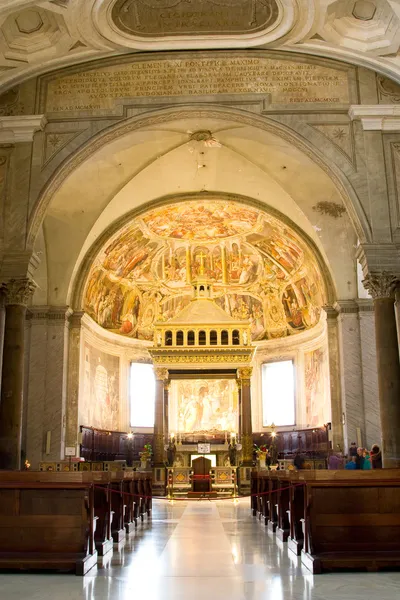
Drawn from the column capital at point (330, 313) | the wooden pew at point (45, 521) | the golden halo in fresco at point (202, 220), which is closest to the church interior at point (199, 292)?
the wooden pew at point (45, 521)

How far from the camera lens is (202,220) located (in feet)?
88.8

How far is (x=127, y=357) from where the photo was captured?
30.2m

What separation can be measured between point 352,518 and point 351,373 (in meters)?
14.2

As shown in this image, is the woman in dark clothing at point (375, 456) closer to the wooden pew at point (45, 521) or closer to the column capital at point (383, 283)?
the column capital at point (383, 283)

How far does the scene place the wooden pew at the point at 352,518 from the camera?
24.7ft

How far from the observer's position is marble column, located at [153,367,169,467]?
937 inches

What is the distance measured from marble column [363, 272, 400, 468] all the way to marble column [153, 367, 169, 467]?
11.1 m

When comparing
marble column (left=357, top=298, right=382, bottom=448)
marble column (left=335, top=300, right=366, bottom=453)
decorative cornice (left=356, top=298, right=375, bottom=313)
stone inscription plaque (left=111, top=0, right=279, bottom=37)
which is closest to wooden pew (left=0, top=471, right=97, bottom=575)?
stone inscription plaque (left=111, top=0, right=279, bottom=37)

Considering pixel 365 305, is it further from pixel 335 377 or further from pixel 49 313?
pixel 49 313

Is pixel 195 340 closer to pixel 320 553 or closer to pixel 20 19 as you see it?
pixel 20 19

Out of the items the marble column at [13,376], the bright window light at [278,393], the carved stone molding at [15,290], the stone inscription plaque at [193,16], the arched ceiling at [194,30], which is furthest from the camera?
the bright window light at [278,393]

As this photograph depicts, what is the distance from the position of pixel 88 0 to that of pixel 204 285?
580 inches

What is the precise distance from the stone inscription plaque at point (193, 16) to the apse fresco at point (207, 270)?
9949 mm

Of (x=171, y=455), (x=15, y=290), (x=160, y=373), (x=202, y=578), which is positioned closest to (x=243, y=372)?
(x=160, y=373)
